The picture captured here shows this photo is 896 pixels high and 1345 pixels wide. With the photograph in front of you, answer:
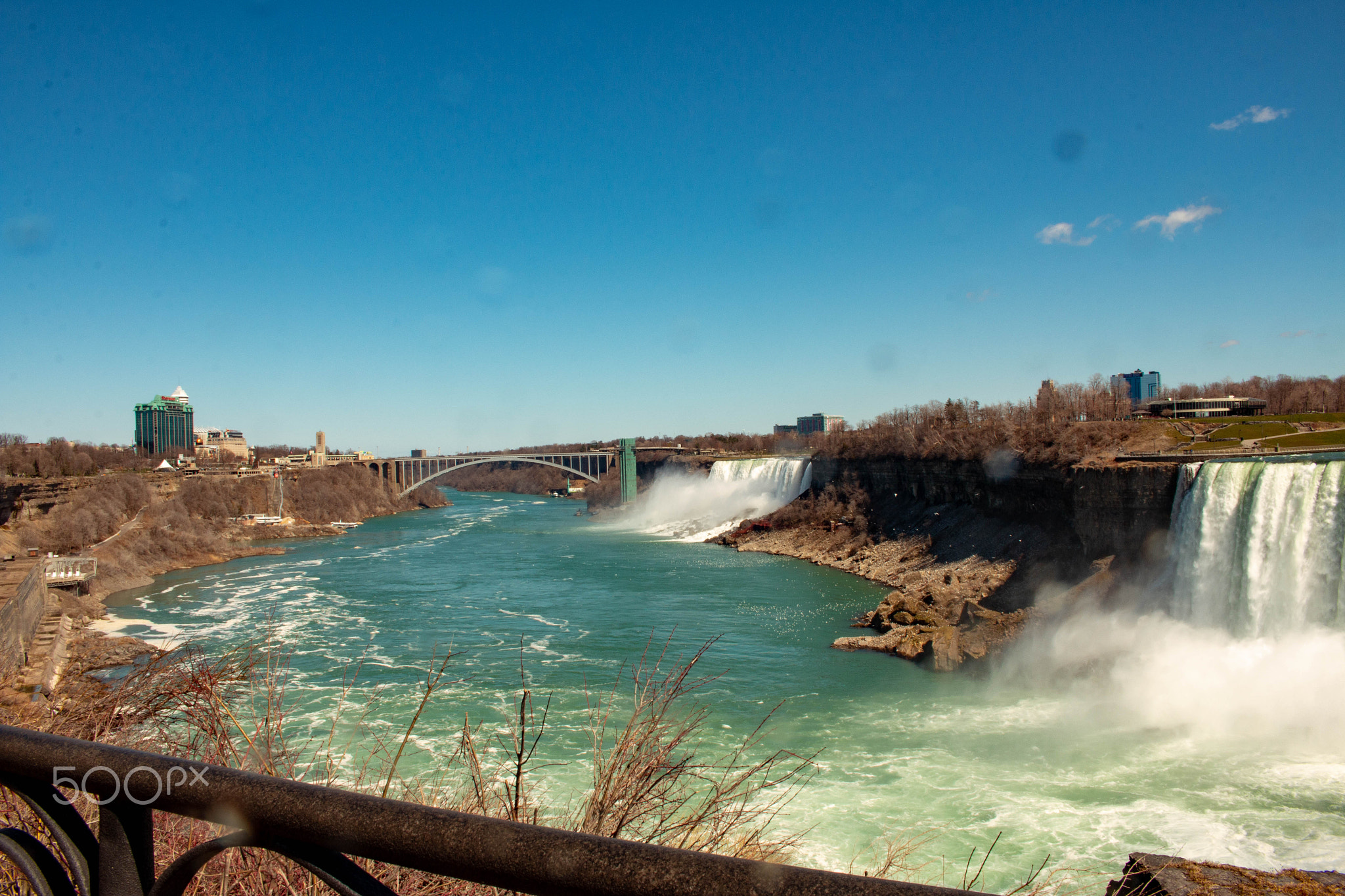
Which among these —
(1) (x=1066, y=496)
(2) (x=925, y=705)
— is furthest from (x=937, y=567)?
(2) (x=925, y=705)

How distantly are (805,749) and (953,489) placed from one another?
19146 millimetres

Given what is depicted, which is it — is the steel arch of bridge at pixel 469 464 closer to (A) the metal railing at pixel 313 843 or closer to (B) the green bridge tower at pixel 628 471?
(B) the green bridge tower at pixel 628 471

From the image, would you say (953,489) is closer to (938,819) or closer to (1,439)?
(938,819)

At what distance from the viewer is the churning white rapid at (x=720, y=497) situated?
134ft

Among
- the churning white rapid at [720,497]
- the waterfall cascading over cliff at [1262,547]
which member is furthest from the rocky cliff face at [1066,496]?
the churning white rapid at [720,497]

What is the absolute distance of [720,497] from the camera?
4650 cm

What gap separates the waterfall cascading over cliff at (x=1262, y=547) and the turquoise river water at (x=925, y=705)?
51 cm

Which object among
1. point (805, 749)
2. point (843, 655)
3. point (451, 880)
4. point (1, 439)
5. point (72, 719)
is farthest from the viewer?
point (1, 439)

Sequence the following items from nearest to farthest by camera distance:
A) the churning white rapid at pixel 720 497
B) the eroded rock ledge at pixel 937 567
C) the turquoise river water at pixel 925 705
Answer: the turquoise river water at pixel 925 705, the eroded rock ledge at pixel 937 567, the churning white rapid at pixel 720 497

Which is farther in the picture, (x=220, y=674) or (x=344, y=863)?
(x=220, y=674)

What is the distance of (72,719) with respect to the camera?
3.93 m

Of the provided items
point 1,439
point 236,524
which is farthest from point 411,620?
point 1,439

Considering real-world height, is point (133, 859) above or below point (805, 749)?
above

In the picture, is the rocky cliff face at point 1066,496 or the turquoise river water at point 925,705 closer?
the turquoise river water at point 925,705
